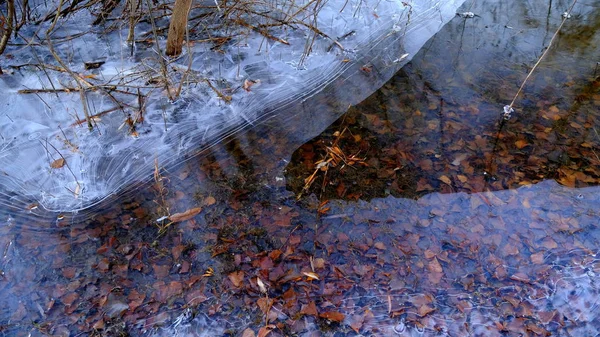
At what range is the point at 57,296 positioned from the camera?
2502 millimetres

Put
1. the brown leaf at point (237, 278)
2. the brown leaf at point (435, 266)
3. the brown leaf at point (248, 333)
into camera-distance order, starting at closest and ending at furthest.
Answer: the brown leaf at point (248, 333) < the brown leaf at point (237, 278) < the brown leaf at point (435, 266)

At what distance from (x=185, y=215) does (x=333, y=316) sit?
1.24 meters

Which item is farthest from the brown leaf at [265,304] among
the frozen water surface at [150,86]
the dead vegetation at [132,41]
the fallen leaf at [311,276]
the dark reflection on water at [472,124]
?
the dead vegetation at [132,41]

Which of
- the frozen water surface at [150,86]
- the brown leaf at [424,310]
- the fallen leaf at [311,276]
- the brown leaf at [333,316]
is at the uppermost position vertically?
the frozen water surface at [150,86]

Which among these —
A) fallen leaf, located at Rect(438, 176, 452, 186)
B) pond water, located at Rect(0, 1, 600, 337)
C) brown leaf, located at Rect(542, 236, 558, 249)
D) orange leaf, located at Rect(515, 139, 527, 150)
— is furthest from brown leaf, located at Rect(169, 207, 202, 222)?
orange leaf, located at Rect(515, 139, 527, 150)

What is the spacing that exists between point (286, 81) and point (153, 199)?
1.81 metres

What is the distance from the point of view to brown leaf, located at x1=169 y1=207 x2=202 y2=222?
9.74 ft

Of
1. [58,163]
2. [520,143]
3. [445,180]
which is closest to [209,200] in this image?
[58,163]

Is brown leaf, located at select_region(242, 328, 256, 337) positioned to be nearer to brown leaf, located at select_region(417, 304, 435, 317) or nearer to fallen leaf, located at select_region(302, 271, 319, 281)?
fallen leaf, located at select_region(302, 271, 319, 281)

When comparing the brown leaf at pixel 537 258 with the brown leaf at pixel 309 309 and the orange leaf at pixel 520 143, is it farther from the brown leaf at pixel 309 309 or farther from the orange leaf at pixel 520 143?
the brown leaf at pixel 309 309

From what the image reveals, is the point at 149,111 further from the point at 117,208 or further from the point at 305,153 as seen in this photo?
the point at 305,153

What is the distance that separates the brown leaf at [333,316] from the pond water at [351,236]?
0.7 inches

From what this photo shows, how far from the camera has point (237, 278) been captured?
2.65 m

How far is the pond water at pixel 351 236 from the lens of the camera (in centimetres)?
249
